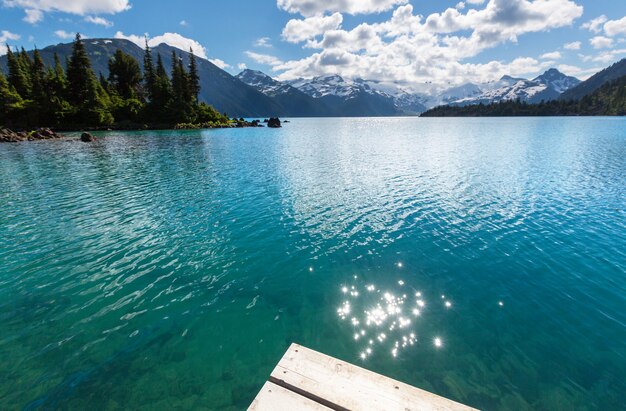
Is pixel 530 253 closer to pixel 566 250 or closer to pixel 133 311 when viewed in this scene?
pixel 566 250

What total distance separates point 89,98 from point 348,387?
452ft

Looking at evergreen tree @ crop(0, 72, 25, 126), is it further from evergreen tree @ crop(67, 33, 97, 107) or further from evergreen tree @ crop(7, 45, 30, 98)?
evergreen tree @ crop(67, 33, 97, 107)

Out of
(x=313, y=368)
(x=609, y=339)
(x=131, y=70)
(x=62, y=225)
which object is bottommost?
(x=609, y=339)

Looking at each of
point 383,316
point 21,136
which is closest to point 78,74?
point 21,136

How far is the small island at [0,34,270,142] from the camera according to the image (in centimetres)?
9419

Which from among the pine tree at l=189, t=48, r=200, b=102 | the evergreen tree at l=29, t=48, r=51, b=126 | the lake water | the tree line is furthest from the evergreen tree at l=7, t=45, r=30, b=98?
the lake water

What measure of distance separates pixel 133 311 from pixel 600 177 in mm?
45807

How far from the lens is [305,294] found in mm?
11695

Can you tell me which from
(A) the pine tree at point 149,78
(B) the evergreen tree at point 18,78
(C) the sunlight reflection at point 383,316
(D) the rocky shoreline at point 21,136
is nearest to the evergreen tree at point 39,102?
(B) the evergreen tree at point 18,78

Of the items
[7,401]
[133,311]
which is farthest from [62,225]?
[7,401]

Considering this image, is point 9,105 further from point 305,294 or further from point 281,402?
point 281,402

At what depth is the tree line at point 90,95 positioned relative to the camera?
96.1 metres

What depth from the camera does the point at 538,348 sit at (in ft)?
29.7

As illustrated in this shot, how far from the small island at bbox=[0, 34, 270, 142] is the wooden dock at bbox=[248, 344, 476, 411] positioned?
339ft
